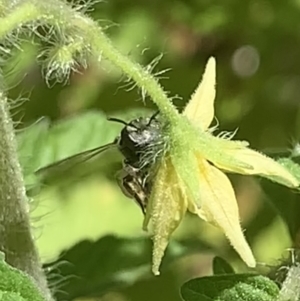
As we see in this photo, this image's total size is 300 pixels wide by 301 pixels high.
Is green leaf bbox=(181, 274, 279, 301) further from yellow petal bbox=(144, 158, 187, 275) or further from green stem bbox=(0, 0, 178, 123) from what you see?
green stem bbox=(0, 0, 178, 123)

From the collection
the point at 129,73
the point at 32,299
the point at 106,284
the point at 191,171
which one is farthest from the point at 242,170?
the point at 106,284

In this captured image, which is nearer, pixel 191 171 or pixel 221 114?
pixel 191 171

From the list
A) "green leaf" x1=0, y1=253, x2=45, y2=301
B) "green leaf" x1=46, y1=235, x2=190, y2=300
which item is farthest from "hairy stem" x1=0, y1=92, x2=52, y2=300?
"green leaf" x1=46, y1=235, x2=190, y2=300

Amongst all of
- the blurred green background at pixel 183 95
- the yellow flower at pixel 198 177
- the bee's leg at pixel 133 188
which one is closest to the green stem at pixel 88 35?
the yellow flower at pixel 198 177

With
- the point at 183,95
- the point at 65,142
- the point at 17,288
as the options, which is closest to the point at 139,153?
the point at 17,288

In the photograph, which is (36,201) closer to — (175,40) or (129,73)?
(129,73)

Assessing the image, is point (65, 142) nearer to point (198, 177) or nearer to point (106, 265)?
point (106, 265)

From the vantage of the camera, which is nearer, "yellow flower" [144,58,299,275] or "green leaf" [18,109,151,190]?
"yellow flower" [144,58,299,275]
